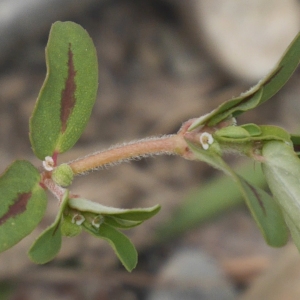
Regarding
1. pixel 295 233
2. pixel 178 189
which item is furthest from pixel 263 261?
pixel 295 233

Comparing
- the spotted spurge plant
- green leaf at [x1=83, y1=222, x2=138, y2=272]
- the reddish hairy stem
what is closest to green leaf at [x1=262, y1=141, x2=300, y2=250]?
the spotted spurge plant

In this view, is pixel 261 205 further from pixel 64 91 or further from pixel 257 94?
pixel 64 91

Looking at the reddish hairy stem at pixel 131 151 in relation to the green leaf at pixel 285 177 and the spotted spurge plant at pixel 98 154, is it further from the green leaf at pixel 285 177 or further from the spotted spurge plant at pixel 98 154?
the green leaf at pixel 285 177

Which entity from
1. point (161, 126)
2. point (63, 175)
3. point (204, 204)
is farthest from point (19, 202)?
point (161, 126)

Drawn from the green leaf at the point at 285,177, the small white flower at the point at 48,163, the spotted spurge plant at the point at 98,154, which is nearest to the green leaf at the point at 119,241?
the spotted spurge plant at the point at 98,154

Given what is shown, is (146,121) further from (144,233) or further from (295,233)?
(295,233)
